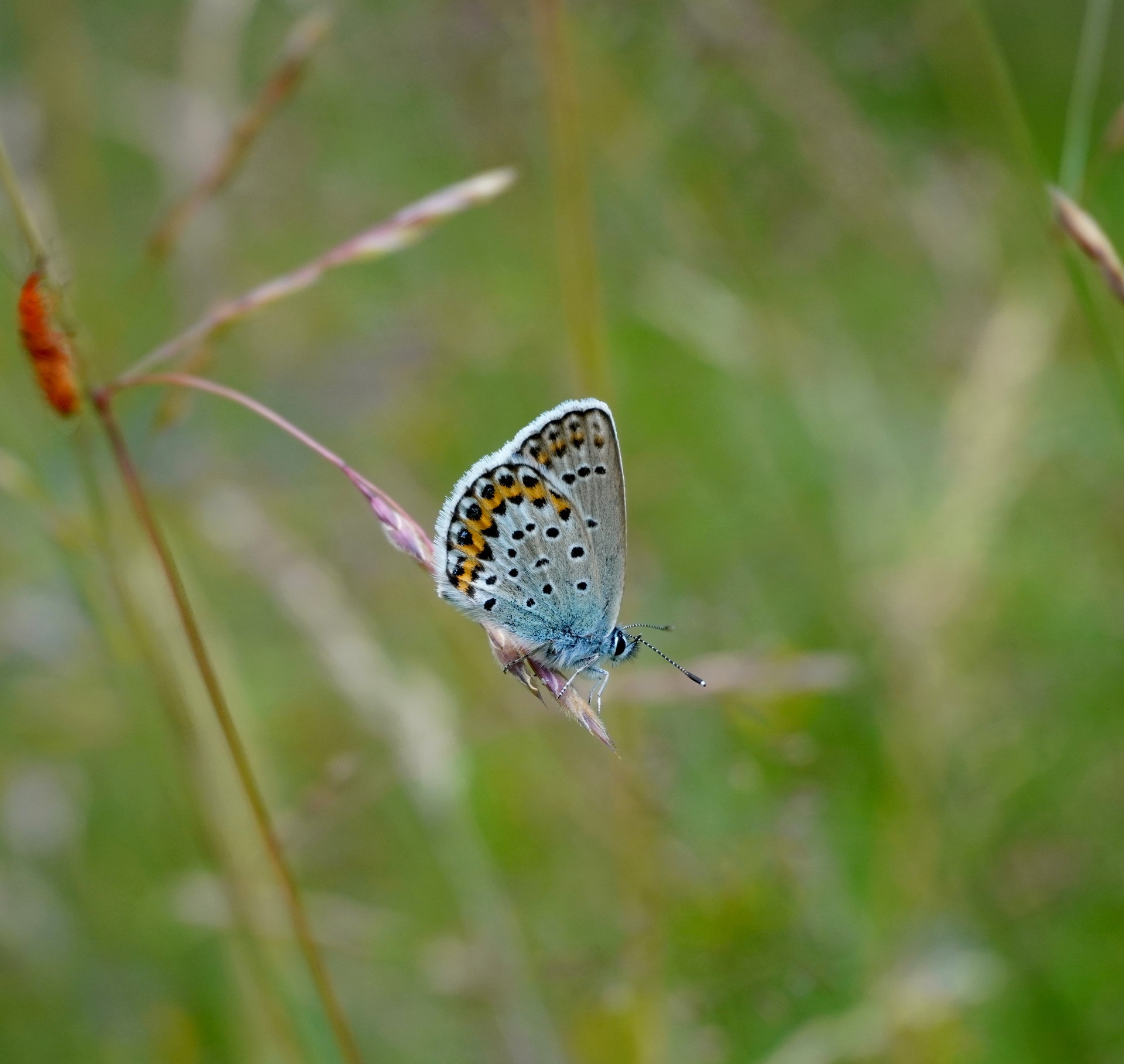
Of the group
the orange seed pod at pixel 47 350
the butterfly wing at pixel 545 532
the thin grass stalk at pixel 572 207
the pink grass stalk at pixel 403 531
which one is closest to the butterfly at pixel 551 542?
the butterfly wing at pixel 545 532

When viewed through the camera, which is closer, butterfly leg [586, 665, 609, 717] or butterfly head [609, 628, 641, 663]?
butterfly leg [586, 665, 609, 717]

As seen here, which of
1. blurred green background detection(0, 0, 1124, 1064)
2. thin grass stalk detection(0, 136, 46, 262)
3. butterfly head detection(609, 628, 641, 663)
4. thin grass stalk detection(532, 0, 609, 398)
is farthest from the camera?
butterfly head detection(609, 628, 641, 663)

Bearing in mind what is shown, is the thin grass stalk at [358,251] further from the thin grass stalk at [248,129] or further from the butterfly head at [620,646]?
the butterfly head at [620,646]

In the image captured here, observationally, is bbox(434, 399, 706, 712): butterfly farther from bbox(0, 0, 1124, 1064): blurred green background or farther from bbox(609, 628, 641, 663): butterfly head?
bbox(0, 0, 1124, 1064): blurred green background

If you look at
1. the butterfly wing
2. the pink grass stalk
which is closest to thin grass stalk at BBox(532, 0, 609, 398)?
the butterfly wing

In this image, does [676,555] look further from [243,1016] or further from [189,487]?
[243,1016]

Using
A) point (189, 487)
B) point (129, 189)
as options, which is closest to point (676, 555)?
point (189, 487)

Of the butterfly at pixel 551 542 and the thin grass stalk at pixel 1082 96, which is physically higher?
the butterfly at pixel 551 542
